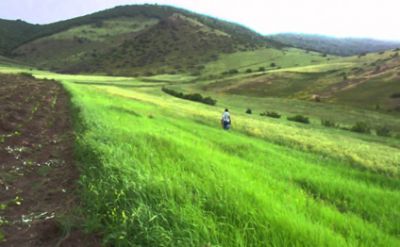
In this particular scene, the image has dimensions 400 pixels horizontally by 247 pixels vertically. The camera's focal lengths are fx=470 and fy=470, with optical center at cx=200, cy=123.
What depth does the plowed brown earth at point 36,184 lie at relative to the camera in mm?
8250

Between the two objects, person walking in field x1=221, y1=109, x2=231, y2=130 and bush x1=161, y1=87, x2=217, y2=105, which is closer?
person walking in field x1=221, y1=109, x2=231, y2=130

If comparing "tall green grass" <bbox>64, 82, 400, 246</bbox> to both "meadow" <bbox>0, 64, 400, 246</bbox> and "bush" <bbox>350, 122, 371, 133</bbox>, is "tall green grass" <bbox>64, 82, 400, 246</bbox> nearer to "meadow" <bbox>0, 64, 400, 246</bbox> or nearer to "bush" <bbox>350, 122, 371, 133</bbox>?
"meadow" <bbox>0, 64, 400, 246</bbox>

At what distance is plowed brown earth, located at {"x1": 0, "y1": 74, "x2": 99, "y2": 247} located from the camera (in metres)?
8.25

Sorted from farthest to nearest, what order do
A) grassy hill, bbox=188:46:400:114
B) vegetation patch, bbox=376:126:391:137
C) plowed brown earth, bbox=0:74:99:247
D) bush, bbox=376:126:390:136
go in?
grassy hill, bbox=188:46:400:114
bush, bbox=376:126:390:136
vegetation patch, bbox=376:126:391:137
plowed brown earth, bbox=0:74:99:247

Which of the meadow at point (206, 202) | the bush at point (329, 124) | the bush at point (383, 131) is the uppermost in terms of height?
the meadow at point (206, 202)

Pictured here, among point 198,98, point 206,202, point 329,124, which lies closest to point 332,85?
point 198,98

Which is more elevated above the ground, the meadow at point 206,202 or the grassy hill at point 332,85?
the meadow at point 206,202

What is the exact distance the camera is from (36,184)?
1177cm

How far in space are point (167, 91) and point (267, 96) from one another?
60.0 ft

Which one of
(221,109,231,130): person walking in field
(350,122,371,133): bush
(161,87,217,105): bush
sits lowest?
(161,87,217,105): bush

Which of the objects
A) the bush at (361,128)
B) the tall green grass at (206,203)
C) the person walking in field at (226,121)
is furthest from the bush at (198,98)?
the tall green grass at (206,203)

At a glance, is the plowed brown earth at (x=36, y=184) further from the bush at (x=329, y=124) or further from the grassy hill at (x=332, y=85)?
the grassy hill at (x=332, y=85)

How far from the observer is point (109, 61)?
181875 mm

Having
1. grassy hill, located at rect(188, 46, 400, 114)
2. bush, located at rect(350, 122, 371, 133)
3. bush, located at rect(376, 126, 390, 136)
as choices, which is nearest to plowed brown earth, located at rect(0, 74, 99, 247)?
bush, located at rect(350, 122, 371, 133)
